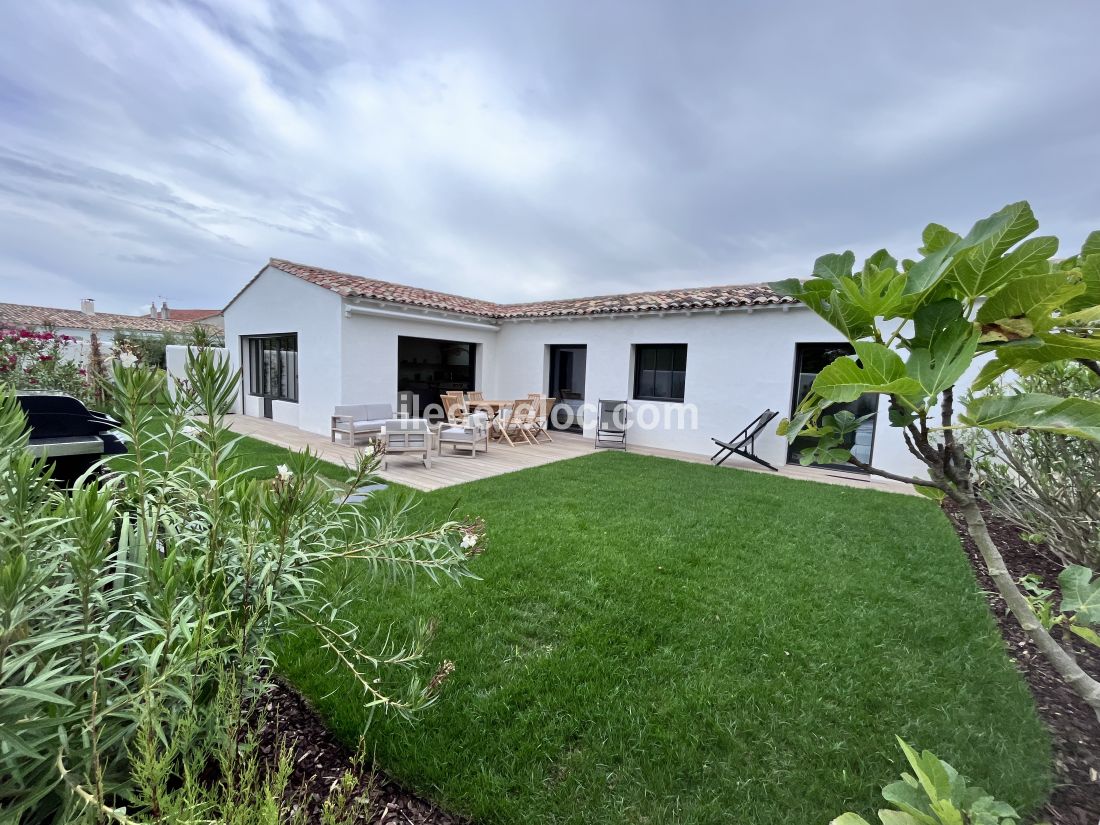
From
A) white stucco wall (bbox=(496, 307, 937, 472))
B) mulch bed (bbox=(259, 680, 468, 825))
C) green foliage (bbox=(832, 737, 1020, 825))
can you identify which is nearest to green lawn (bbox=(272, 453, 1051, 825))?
mulch bed (bbox=(259, 680, 468, 825))

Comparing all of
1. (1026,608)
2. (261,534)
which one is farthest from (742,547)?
(261,534)

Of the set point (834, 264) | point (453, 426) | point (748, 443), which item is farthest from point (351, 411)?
point (834, 264)

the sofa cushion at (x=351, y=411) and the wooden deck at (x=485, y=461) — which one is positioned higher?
the sofa cushion at (x=351, y=411)

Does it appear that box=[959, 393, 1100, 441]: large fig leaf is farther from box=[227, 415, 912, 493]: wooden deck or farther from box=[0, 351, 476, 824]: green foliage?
box=[227, 415, 912, 493]: wooden deck

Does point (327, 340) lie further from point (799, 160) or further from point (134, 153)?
point (799, 160)

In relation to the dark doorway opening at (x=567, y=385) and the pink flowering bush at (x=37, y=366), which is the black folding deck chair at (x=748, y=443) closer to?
the dark doorway opening at (x=567, y=385)

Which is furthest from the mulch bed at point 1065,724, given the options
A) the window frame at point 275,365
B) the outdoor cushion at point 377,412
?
the window frame at point 275,365

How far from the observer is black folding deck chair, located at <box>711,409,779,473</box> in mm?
9799

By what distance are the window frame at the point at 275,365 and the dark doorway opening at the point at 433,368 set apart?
3.36 metres

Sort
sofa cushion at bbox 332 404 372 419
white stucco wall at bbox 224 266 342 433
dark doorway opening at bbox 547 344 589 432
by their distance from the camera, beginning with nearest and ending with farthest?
sofa cushion at bbox 332 404 372 419
white stucco wall at bbox 224 266 342 433
dark doorway opening at bbox 547 344 589 432

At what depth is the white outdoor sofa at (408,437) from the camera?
8812 millimetres

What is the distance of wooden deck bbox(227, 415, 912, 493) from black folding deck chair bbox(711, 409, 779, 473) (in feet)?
0.78

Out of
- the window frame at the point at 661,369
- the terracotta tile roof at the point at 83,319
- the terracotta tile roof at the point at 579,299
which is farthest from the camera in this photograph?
the terracotta tile roof at the point at 83,319

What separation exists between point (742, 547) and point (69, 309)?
48448 mm
